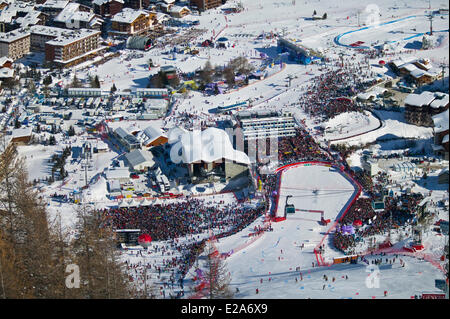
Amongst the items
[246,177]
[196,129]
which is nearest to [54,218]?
[246,177]

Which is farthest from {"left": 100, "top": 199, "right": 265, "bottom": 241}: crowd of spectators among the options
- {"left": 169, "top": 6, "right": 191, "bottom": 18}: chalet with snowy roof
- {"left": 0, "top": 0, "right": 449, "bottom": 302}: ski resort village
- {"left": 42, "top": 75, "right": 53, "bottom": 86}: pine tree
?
{"left": 169, "top": 6, "right": 191, "bottom": 18}: chalet with snowy roof

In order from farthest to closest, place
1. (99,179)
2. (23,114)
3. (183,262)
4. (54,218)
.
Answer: (23,114) → (99,179) → (54,218) → (183,262)

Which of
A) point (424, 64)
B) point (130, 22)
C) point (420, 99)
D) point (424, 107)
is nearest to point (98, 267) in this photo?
point (424, 107)

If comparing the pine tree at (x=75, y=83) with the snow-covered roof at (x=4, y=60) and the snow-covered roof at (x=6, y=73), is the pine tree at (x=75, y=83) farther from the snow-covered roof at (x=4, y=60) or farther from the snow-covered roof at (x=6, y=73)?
the snow-covered roof at (x=4, y=60)

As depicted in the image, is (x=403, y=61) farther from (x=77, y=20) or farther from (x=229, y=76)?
(x=77, y=20)

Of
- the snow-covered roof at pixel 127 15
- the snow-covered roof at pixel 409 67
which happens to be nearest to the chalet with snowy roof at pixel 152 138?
the snow-covered roof at pixel 409 67
